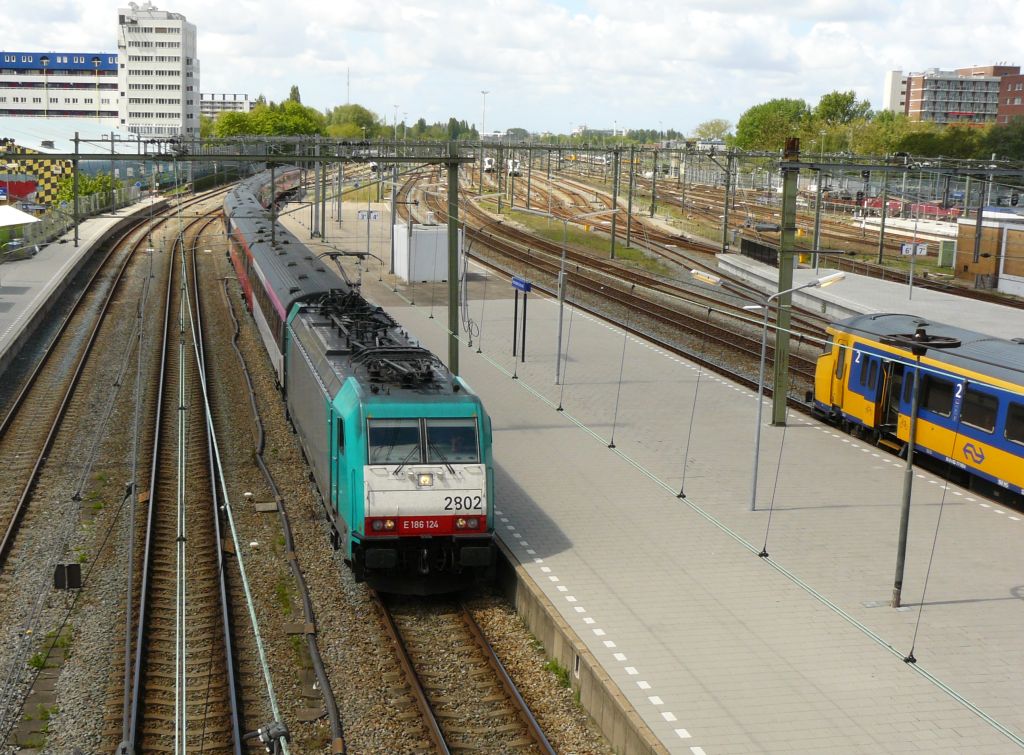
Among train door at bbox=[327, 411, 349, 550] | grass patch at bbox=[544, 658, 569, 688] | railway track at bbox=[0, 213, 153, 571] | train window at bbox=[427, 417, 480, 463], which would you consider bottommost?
railway track at bbox=[0, 213, 153, 571]

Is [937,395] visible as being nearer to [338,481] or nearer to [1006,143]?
[338,481]

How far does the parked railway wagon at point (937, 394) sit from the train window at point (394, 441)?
8536mm

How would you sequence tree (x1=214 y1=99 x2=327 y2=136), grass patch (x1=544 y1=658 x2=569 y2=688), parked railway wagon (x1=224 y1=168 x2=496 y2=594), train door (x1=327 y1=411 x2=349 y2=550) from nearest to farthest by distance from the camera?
grass patch (x1=544 y1=658 x2=569 y2=688) < parked railway wagon (x1=224 y1=168 x2=496 y2=594) < train door (x1=327 y1=411 x2=349 y2=550) < tree (x1=214 y1=99 x2=327 y2=136)

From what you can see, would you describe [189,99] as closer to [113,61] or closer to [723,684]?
[113,61]

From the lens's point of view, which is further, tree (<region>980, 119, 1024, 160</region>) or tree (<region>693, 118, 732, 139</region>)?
tree (<region>693, 118, 732, 139</region>)

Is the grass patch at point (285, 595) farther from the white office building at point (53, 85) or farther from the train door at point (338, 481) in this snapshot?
the white office building at point (53, 85)

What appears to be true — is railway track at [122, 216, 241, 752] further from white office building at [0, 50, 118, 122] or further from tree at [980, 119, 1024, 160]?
white office building at [0, 50, 118, 122]

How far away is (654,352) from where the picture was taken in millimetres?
29328

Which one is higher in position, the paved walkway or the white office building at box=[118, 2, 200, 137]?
the white office building at box=[118, 2, 200, 137]

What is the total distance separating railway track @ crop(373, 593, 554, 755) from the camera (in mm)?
10820

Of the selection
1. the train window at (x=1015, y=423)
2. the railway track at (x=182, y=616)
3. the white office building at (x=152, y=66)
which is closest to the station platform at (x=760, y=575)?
the train window at (x=1015, y=423)

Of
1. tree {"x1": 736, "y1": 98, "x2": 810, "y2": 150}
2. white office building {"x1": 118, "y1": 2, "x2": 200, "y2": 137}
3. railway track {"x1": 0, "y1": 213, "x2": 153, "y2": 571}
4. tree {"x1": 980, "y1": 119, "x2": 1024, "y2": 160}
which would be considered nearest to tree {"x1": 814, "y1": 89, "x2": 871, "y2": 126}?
tree {"x1": 736, "y1": 98, "x2": 810, "y2": 150}

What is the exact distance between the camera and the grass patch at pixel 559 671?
39.1 feet

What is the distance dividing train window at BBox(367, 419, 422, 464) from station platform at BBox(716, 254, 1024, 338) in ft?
70.9
